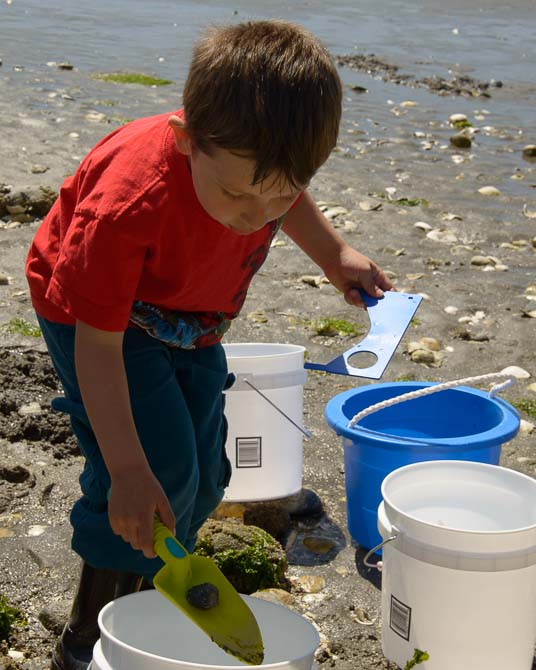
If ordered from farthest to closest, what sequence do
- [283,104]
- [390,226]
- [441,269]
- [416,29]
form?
[416,29] → [390,226] → [441,269] → [283,104]

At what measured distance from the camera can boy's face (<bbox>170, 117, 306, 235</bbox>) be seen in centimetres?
216

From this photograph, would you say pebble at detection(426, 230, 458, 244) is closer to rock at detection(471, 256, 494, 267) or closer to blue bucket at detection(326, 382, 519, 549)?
rock at detection(471, 256, 494, 267)

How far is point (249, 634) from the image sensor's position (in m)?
2.15

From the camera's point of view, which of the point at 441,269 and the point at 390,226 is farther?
the point at 390,226

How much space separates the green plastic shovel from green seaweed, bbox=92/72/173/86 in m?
9.54

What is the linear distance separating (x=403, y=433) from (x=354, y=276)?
2.36 feet

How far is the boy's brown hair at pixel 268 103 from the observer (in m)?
2.09

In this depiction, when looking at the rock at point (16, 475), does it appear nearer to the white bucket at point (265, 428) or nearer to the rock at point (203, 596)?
the white bucket at point (265, 428)

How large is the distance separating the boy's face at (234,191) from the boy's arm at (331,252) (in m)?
0.76

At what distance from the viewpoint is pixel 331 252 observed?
3115mm

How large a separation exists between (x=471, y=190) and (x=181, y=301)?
5595 millimetres

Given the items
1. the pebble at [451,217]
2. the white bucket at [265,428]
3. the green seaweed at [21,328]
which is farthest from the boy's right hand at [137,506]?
the pebble at [451,217]

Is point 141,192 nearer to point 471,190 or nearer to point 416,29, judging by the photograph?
point 471,190

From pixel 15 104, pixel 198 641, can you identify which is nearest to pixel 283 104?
pixel 198 641
